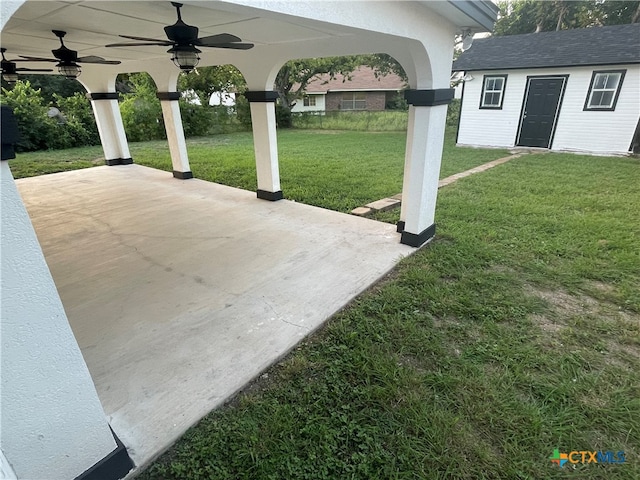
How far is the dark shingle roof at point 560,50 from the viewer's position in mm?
9453

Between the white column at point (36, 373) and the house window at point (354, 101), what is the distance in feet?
84.5

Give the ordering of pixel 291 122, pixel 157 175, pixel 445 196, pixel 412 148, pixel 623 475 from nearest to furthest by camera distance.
→ pixel 623 475 → pixel 412 148 → pixel 445 196 → pixel 157 175 → pixel 291 122

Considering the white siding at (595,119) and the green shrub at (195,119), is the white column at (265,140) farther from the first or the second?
the green shrub at (195,119)

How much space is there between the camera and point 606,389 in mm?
2238

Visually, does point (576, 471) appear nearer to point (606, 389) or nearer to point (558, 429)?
point (558, 429)

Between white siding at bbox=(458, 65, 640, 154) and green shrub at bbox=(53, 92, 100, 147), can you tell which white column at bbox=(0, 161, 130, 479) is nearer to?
white siding at bbox=(458, 65, 640, 154)

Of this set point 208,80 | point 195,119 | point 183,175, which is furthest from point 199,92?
point 183,175

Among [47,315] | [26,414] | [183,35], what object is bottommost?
[26,414]

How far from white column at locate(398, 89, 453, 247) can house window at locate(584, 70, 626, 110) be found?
8829mm

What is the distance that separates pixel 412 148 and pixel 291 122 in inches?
655

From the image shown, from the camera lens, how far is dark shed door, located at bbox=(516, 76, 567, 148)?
1028 cm

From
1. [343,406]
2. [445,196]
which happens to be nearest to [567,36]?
[445,196]

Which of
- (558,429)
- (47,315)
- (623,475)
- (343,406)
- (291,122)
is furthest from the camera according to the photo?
(291,122)

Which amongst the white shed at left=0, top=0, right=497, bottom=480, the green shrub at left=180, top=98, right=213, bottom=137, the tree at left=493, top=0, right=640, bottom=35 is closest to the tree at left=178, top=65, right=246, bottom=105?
the green shrub at left=180, top=98, right=213, bottom=137
